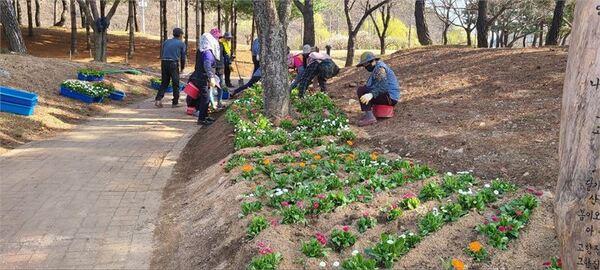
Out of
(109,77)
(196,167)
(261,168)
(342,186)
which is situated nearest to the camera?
(342,186)

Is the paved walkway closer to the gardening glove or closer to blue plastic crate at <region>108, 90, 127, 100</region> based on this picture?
the gardening glove

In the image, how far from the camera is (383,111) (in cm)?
828

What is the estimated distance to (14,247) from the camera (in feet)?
15.1

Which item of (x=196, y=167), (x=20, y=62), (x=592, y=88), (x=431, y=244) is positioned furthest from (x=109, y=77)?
(x=592, y=88)

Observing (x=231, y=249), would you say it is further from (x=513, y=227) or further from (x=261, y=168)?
(x=513, y=227)

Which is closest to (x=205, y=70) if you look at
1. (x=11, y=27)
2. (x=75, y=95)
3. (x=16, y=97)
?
(x=16, y=97)

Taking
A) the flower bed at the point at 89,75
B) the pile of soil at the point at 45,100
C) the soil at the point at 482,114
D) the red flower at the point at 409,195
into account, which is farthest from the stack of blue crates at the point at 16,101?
the red flower at the point at 409,195

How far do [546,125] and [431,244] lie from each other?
3367mm

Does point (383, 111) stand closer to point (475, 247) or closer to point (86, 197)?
point (86, 197)

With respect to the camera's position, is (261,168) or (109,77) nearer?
(261,168)

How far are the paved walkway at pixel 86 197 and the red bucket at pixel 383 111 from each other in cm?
320

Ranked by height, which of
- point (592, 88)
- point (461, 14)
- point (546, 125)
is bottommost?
point (546, 125)

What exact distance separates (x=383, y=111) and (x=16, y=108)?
264 inches

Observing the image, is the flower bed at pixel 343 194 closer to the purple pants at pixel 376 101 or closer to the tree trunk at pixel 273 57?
the purple pants at pixel 376 101
